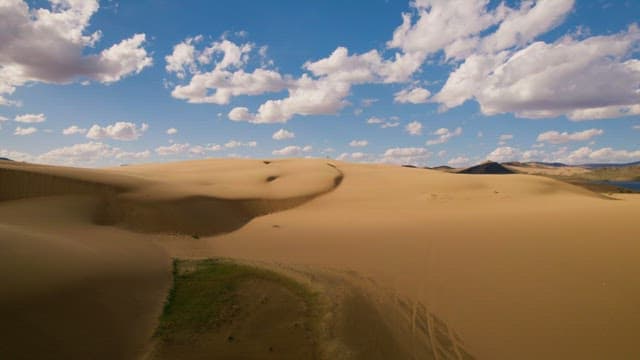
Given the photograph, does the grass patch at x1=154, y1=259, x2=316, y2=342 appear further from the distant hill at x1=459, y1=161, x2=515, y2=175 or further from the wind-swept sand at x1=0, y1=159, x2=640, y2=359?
the distant hill at x1=459, y1=161, x2=515, y2=175

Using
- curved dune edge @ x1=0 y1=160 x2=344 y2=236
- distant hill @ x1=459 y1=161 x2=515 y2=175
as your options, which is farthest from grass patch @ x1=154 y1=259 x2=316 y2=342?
distant hill @ x1=459 y1=161 x2=515 y2=175

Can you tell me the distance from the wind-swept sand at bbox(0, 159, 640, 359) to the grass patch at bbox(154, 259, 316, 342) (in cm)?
37

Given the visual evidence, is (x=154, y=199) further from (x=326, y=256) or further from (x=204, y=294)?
(x=204, y=294)

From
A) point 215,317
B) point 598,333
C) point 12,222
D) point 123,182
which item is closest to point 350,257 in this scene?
point 215,317

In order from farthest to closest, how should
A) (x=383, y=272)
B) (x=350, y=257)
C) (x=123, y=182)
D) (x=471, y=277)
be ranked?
1. (x=123, y=182)
2. (x=350, y=257)
3. (x=383, y=272)
4. (x=471, y=277)

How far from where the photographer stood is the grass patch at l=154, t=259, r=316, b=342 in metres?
6.71

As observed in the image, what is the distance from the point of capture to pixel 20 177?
18125 millimetres

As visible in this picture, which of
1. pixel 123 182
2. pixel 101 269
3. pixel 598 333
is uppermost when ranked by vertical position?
pixel 123 182

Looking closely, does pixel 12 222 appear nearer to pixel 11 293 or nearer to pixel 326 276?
pixel 11 293

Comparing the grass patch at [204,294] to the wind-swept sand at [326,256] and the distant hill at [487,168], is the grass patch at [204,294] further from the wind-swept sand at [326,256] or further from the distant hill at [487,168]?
the distant hill at [487,168]

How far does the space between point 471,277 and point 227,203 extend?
51.0 ft

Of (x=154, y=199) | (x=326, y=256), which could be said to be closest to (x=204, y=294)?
Answer: (x=326, y=256)

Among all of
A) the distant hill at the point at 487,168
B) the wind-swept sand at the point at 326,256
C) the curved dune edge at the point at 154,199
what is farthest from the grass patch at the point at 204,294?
the distant hill at the point at 487,168

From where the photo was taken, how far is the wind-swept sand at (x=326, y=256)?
6.39 meters
